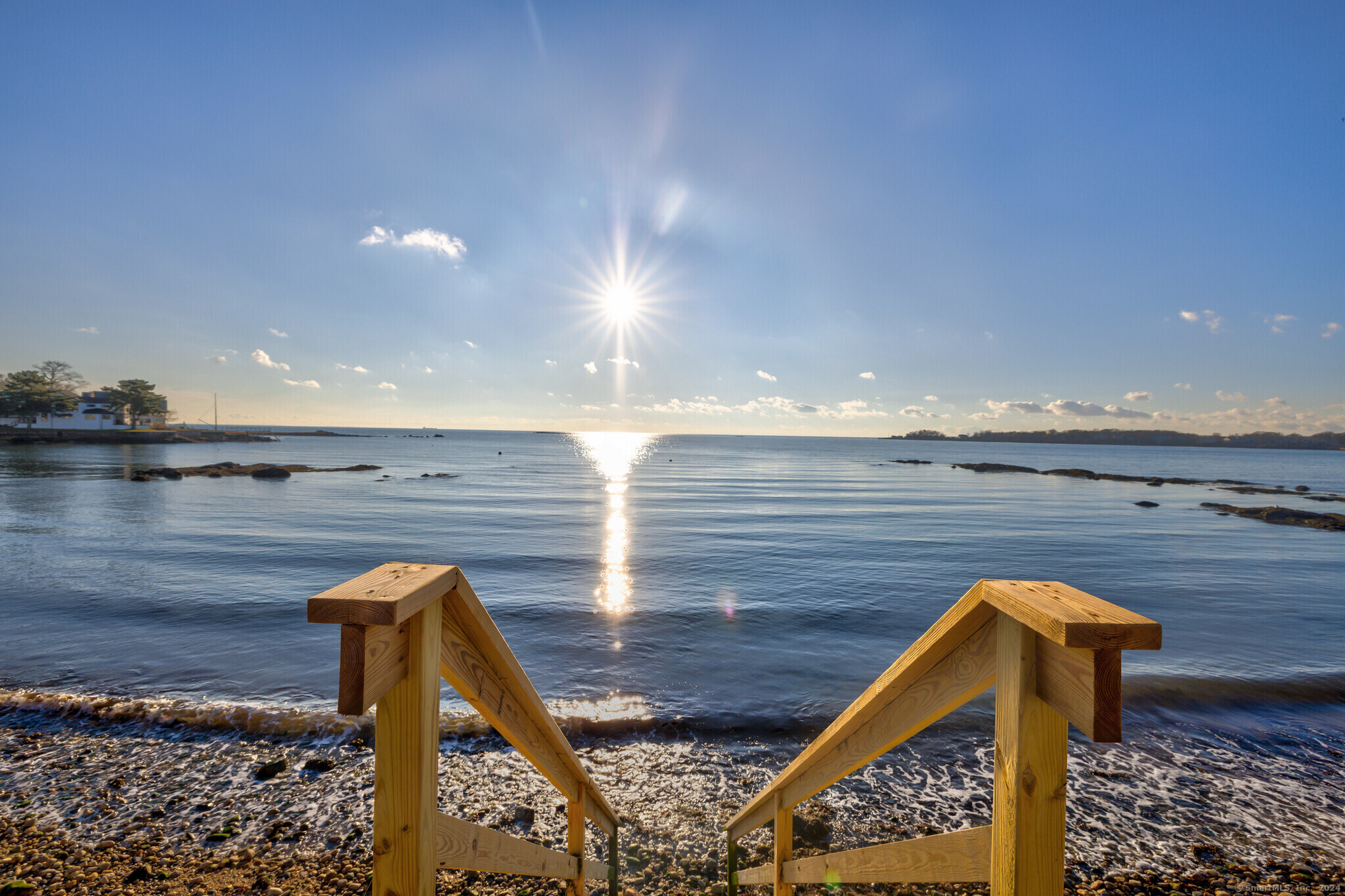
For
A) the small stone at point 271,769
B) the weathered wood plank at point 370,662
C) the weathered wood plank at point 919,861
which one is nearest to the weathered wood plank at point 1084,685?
the weathered wood plank at point 919,861

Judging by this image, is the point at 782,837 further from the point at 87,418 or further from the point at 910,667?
the point at 87,418

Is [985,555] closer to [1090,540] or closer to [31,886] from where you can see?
[1090,540]

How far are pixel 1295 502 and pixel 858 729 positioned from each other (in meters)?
61.2

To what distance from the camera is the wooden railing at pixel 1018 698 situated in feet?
3.60

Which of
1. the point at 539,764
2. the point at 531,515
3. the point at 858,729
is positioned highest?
the point at 858,729

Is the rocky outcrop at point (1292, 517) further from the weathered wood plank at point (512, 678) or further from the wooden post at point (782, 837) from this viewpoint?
the weathered wood plank at point (512, 678)

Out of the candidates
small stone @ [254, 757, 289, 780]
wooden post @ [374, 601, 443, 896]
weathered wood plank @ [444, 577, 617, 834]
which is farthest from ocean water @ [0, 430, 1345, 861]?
wooden post @ [374, 601, 443, 896]

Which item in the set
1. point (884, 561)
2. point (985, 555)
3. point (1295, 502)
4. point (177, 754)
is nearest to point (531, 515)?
point (884, 561)

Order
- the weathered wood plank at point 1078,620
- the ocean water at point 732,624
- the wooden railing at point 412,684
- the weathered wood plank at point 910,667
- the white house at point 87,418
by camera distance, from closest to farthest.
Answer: the weathered wood plank at point 1078,620, the wooden railing at point 412,684, the weathered wood plank at point 910,667, the ocean water at point 732,624, the white house at point 87,418

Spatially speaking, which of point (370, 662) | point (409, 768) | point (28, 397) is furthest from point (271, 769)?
point (28, 397)

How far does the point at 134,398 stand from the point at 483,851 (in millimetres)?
147387

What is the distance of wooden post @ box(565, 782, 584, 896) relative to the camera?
3.25 meters

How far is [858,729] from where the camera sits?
2.20 metres

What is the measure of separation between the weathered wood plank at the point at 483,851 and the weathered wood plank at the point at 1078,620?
1448 mm
